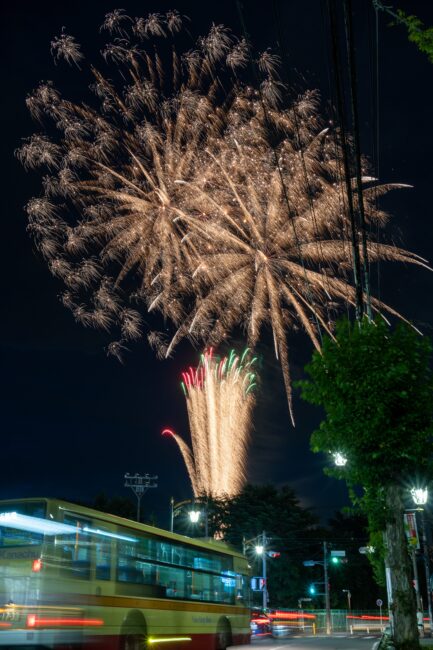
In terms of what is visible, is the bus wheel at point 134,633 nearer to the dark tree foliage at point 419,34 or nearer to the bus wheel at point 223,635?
the bus wheel at point 223,635

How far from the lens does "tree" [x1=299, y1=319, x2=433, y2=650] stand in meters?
16.5

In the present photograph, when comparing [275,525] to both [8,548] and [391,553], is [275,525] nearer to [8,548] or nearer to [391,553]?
[391,553]

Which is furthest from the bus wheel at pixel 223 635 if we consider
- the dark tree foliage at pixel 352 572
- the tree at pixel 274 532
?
the dark tree foliage at pixel 352 572

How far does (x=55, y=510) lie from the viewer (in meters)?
13.2

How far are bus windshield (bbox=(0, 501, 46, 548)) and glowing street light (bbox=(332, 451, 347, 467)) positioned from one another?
8050 millimetres

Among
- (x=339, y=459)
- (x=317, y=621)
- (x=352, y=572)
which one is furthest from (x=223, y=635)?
(x=352, y=572)

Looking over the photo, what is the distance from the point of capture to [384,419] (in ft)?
54.6

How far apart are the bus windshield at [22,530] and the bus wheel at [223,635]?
9.62 m

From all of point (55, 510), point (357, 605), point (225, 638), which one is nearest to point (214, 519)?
point (357, 605)

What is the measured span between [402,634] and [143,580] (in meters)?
5.99

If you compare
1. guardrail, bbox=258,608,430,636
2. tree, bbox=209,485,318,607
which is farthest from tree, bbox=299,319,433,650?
tree, bbox=209,485,318,607

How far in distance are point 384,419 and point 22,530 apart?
342 inches

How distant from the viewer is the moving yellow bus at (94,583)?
12.4 meters

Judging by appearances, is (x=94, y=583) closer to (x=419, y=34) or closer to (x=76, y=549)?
(x=76, y=549)
